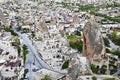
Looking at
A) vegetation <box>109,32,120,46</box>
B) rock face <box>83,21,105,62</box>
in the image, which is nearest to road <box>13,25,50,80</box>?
rock face <box>83,21,105,62</box>

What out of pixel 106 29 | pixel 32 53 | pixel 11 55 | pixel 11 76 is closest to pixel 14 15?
pixel 106 29

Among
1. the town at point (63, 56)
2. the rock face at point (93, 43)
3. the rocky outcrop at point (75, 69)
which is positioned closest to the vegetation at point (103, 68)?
the town at point (63, 56)

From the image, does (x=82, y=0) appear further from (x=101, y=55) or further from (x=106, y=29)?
(x=101, y=55)

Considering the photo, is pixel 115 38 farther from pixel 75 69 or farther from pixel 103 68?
pixel 75 69

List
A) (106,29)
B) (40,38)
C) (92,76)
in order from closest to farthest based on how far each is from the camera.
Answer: (92,76), (40,38), (106,29)

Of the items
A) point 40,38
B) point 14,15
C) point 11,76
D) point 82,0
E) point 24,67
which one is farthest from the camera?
point 82,0

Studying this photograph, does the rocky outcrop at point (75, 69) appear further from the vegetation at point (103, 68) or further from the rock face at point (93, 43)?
the rock face at point (93, 43)

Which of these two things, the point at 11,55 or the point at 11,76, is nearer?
→ the point at 11,76
